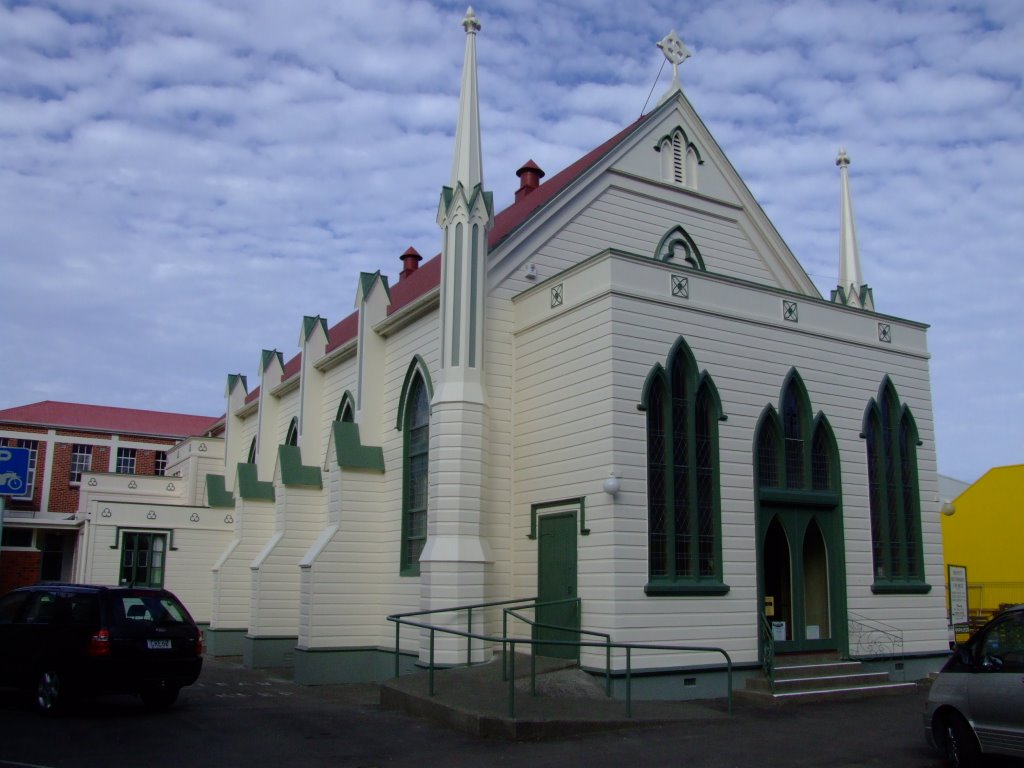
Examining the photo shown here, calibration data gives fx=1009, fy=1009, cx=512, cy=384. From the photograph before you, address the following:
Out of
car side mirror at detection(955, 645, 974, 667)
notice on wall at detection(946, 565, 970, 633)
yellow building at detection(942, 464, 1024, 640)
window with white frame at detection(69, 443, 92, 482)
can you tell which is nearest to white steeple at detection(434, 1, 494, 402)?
car side mirror at detection(955, 645, 974, 667)

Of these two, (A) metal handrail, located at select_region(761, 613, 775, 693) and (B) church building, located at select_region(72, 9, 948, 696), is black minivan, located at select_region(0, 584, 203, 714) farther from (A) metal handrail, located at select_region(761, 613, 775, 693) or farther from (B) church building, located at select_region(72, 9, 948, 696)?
(A) metal handrail, located at select_region(761, 613, 775, 693)

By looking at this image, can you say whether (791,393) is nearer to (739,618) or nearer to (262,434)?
(739,618)

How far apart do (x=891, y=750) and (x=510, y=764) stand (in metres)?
4.26

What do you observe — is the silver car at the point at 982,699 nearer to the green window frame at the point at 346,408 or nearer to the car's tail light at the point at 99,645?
the car's tail light at the point at 99,645

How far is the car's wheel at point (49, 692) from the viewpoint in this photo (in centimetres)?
1288

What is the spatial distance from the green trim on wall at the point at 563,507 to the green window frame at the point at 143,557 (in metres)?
16.1

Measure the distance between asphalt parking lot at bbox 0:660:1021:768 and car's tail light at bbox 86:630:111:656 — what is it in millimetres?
837

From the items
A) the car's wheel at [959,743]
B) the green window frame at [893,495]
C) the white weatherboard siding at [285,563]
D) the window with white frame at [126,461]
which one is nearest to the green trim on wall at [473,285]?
the white weatherboard siding at [285,563]

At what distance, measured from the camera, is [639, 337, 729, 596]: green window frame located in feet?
48.9

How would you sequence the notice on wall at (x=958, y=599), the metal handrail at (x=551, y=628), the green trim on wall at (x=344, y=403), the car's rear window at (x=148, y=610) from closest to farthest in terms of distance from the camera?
the metal handrail at (x=551, y=628) → the car's rear window at (x=148, y=610) → the notice on wall at (x=958, y=599) → the green trim on wall at (x=344, y=403)

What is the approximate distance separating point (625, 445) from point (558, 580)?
7.80ft

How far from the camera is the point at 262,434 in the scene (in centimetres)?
2738

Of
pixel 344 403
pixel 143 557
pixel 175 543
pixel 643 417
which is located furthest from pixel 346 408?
pixel 143 557

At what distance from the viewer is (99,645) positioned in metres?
12.8
